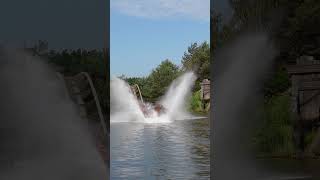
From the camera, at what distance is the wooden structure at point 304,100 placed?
5.58m

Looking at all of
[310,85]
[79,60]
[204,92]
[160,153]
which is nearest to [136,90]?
[204,92]

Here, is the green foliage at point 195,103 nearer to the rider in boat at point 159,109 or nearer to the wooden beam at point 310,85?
the rider in boat at point 159,109

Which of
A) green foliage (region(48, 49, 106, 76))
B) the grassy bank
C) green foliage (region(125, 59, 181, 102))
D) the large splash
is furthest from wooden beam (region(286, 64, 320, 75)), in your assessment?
green foliage (region(125, 59, 181, 102))

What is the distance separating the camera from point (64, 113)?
470cm

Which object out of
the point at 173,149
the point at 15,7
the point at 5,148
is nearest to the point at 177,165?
the point at 173,149

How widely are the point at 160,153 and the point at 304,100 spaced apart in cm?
246

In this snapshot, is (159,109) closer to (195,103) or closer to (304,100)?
(195,103)

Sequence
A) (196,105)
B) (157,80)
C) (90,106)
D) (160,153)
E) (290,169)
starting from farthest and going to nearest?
1. (157,80)
2. (196,105)
3. (160,153)
4. (290,169)
5. (90,106)

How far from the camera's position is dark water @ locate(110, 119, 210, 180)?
6180 millimetres

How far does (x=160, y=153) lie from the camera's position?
7.34 meters

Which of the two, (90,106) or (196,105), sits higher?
(90,106)

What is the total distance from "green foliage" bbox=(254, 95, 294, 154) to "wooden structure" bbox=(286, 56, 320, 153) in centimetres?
9

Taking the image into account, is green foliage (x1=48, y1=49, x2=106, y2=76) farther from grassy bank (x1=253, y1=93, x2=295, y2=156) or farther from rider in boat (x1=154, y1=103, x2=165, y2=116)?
rider in boat (x1=154, y1=103, x2=165, y2=116)

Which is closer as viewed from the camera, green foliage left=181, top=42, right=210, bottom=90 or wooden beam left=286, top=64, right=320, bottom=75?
wooden beam left=286, top=64, right=320, bottom=75
